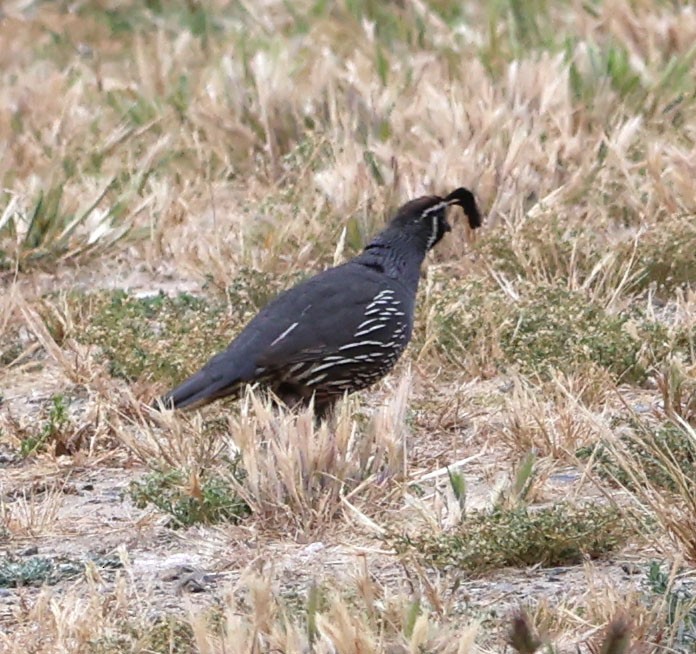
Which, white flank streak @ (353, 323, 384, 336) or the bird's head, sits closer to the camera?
white flank streak @ (353, 323, 384, 336)

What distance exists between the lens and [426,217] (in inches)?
242

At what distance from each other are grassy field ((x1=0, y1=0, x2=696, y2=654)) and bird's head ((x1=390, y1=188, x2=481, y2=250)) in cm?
34

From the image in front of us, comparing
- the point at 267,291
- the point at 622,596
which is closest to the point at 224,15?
the point at 267,291

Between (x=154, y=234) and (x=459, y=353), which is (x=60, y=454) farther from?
(x=154, y=234)

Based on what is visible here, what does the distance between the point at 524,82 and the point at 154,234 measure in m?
1.94

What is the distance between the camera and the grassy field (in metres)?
Result: 4.06

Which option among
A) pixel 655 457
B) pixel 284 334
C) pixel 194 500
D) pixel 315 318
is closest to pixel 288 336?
pixel 284 334

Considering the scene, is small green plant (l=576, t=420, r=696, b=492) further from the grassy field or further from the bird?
the bird

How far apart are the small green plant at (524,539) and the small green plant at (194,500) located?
57cm

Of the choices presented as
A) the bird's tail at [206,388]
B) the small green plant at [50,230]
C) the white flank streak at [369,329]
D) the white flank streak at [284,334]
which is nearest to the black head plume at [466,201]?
the white flank streak at [369,329]

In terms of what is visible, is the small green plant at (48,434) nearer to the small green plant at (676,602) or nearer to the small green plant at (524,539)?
the small green plant at (524,539)

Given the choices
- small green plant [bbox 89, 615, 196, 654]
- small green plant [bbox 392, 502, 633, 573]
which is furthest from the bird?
small green plant [bbox 89, 615, 196, 654]

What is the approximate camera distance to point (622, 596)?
13.0 feet

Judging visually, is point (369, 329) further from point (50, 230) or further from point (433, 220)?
point (50, 230)
